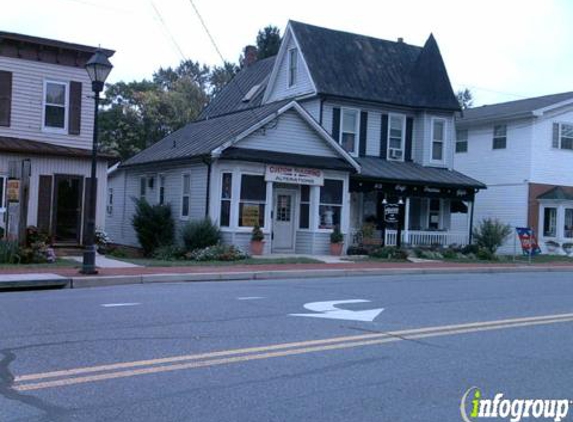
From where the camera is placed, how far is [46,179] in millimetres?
21594

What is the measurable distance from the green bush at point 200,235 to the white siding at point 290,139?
298 cm

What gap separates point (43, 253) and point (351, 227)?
12.7m

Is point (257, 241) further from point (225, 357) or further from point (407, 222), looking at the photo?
point (225, 357)

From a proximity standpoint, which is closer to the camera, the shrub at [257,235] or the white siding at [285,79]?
the shrub at [257,235]

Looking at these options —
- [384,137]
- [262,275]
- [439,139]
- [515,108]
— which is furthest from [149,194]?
[515,108]

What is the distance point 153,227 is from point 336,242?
6.37 metres

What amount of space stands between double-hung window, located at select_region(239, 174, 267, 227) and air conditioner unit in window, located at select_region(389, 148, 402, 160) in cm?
840

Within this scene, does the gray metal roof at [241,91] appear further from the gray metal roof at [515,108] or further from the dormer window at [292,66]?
the gray metal roof at [515,108]

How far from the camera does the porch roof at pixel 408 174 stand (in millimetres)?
26047

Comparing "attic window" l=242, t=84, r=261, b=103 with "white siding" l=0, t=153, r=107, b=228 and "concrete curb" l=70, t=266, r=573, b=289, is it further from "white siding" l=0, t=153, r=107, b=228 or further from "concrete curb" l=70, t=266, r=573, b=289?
"concrete curb" l=70, t=266, r=573, b=289

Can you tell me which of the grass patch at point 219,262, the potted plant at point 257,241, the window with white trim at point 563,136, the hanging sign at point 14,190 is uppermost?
the window with white trim at point 563,136

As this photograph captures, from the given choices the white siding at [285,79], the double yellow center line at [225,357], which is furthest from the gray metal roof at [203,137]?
the double yellow center line at [225,357]

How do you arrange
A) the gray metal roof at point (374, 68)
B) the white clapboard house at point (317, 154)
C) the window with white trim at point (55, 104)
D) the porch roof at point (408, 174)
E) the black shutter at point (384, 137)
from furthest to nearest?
the black shutter at point (384, 137) < the gray metal roof at point (374, 68) < the porch roof at point (408, 174) < the white clapboard house at point (317, 154) < the window with white trim at point (55, 104)

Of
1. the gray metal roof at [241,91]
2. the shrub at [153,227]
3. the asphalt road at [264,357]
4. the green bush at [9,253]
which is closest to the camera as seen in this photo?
the asphalt road at [264,357]
